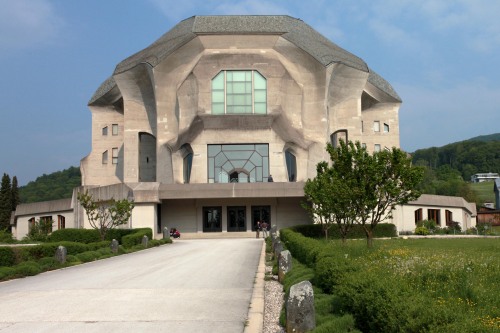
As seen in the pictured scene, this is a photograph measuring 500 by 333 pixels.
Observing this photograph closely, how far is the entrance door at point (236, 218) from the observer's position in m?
47.5

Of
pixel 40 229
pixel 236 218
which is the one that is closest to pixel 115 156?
pixel 40 229

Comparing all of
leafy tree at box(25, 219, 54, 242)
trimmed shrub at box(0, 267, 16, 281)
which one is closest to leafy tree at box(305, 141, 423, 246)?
trimmed shrub at box(0, 267, 16, 281)

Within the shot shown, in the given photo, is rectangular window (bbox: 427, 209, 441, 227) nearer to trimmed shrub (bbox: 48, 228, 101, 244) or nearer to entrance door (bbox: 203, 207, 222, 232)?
entrance door (bbox: 203, 207, 222, 232)

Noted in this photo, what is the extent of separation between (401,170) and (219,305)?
37.3 feet

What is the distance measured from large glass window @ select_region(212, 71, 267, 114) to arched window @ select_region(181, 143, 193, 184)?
4.06 metres

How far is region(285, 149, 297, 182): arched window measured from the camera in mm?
48719

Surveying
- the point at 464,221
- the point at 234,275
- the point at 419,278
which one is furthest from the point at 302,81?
the point at 419,278

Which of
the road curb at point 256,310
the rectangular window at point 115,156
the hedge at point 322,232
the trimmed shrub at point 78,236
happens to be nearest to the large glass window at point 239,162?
the hedge at point 322,232

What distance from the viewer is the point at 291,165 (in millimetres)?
49250

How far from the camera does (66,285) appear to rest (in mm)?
13883

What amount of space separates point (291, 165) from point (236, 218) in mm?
6978

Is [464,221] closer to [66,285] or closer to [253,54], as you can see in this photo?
[253,54]

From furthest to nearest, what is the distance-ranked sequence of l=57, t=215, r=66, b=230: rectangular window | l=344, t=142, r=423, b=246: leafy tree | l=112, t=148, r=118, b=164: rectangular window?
l=112, t=148, r=118, b=164: rectangular window → l=57, t=215, r=66, b=230: rectangular window → l=344, t=142, r=423, b=246: leafy tree

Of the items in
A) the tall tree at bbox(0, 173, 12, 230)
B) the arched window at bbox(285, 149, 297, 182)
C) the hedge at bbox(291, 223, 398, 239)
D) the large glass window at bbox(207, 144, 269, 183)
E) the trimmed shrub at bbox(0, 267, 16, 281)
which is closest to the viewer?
the trimmed shrub at bbox(0, 267, 16, 281)
